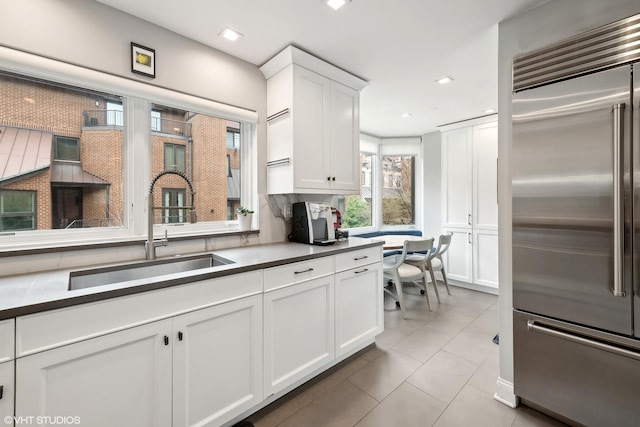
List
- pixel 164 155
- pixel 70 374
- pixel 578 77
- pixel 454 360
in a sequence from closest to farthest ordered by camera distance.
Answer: pixel 70 374 → pixel 578 77 → pixel 164 155 → pixel 454 360

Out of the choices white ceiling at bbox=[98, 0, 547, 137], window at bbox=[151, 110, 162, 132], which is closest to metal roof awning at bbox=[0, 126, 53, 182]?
window at bbox=[151, 110, 162, 132]

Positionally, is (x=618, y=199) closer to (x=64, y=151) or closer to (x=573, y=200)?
(x=573, y=200)

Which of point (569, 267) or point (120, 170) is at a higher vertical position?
point (120, 170)

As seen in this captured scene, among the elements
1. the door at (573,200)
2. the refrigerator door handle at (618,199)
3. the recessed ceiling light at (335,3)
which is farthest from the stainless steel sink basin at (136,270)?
the refrigerator door handle at (618,199)

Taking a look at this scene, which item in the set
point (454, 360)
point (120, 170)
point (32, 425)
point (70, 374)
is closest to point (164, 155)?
point (120, 170)

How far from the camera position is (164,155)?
204cm

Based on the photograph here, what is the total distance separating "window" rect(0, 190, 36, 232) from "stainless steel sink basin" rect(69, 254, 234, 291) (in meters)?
0.43

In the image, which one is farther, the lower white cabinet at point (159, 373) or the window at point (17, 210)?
the window at point (17, 210)

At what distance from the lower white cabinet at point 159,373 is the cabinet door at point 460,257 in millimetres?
3522

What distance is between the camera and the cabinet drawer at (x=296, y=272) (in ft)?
5.47

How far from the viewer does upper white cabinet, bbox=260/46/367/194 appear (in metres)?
2.21

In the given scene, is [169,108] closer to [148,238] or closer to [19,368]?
[148,238]

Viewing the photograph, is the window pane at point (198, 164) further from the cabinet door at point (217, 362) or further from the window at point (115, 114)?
the cabinet door at point (217, 362)

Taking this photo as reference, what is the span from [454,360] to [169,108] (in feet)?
9.73
